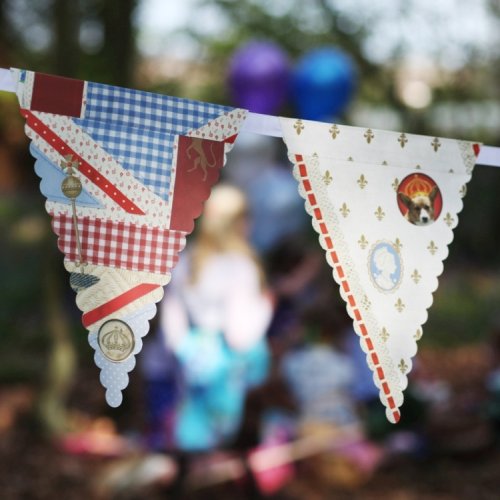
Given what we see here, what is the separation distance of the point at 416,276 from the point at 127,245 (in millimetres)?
617

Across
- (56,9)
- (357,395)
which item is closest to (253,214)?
(357,395)

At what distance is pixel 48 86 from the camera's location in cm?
166

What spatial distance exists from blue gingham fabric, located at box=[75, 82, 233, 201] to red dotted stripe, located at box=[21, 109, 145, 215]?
48 mm

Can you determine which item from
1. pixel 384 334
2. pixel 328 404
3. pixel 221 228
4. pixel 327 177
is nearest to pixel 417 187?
pixel 327 177

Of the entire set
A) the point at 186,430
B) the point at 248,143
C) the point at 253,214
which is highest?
the point at 248,143

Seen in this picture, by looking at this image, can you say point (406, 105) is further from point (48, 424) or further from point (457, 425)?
point (48, 424)

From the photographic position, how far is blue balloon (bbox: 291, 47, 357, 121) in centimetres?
465

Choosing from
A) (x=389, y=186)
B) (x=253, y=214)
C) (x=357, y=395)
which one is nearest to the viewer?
(x=389, y=186)

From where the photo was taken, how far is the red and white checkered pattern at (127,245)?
5.61 feet

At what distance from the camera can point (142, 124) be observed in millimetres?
1703

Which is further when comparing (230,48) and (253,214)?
(230,48)

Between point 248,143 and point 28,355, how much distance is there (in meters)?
2.50

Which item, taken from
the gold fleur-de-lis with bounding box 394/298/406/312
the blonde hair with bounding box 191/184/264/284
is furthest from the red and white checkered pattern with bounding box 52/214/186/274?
the blonde hair with bounding box 191/184/264/284

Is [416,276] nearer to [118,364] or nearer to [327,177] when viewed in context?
[327,177]
